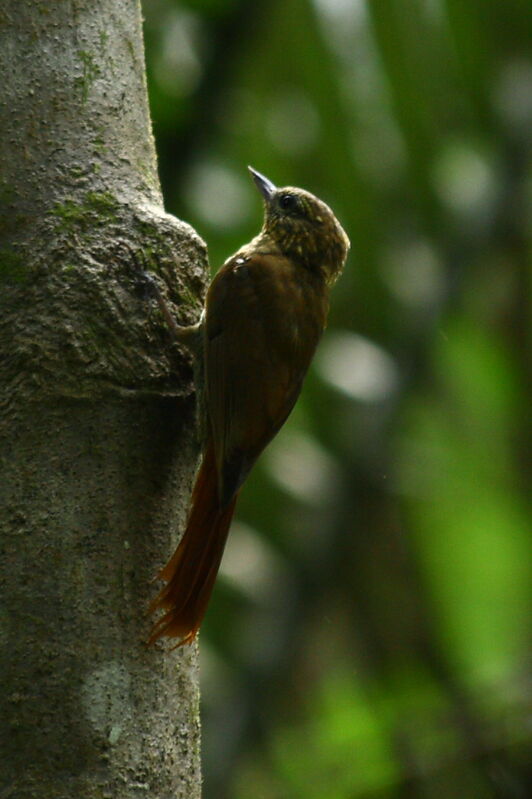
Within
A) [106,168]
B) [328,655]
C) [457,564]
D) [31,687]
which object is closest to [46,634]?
[31,687]

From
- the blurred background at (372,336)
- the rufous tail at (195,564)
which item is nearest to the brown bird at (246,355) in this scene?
the rufous tail at (195,564)

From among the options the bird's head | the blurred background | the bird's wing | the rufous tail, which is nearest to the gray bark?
the rufous tail

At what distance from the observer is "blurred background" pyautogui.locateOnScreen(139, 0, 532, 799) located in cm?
384

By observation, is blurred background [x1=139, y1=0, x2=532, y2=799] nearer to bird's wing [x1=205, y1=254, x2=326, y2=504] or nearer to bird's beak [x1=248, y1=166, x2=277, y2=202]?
bird's beak [x1=248, y1=166, x2=277, y2=202]

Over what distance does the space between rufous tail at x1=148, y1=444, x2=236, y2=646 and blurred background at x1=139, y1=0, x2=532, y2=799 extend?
A: 1.52 meters

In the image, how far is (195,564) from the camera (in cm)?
210

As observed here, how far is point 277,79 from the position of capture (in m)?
4.31

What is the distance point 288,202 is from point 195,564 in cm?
160

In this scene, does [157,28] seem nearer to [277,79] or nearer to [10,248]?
[277,79]

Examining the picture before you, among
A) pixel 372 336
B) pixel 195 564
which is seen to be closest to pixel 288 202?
pixel 372 336

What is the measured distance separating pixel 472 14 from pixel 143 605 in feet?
9.51

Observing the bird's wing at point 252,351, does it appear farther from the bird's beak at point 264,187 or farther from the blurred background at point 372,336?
the blurred background at point 372,336

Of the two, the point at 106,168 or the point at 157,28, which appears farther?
the point at 157,28

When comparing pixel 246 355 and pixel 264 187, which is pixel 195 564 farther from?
pixel 264 187
